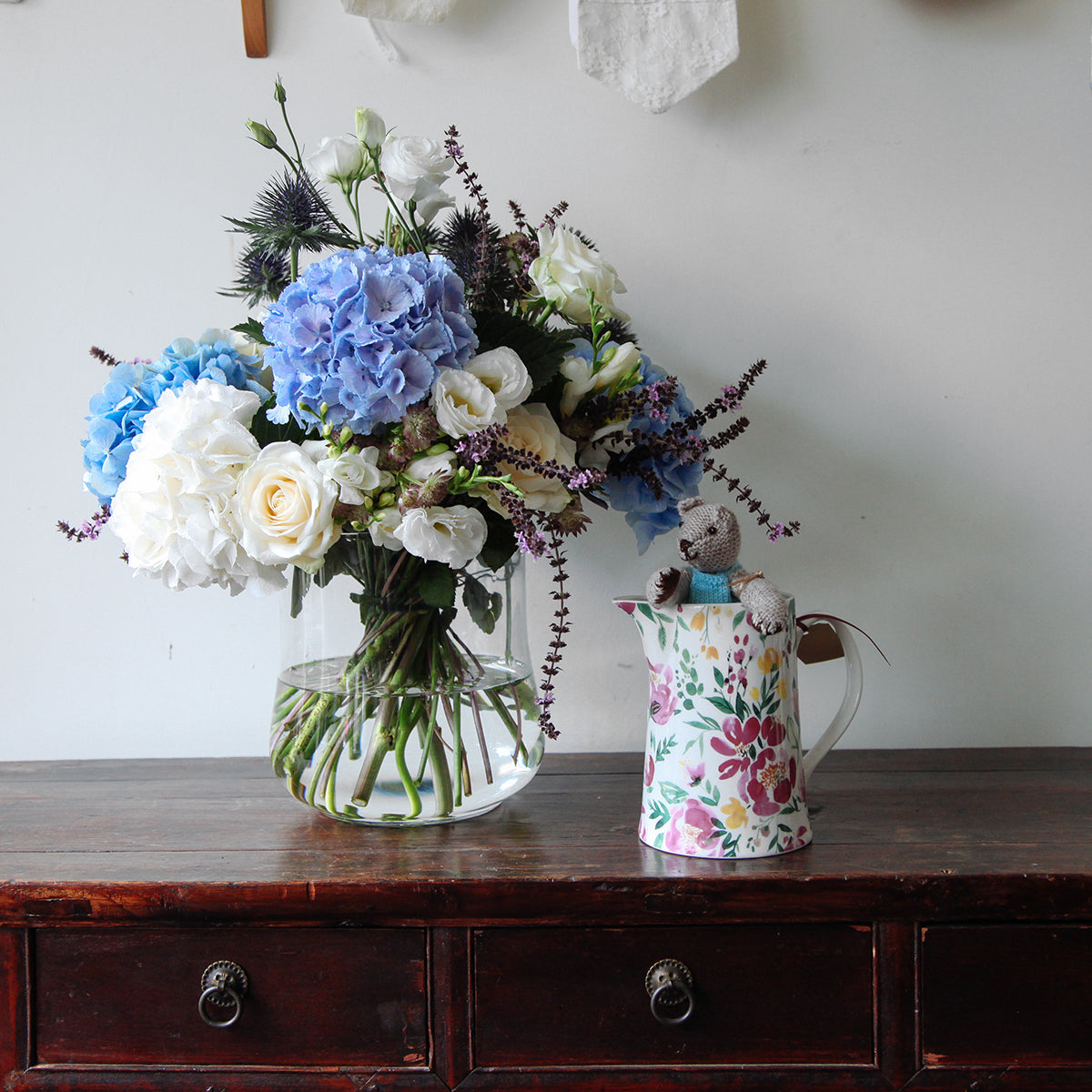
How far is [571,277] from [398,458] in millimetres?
229

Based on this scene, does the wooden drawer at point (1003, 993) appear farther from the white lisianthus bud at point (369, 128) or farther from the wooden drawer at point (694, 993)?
the white lisianthus bud at point (369, 128)

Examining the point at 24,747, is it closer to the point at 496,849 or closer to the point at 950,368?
the point at 496,849

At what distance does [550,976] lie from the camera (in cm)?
75

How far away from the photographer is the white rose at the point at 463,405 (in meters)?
0.73

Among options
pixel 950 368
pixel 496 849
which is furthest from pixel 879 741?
pixel 496 849

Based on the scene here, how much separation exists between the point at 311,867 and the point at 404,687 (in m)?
0.17

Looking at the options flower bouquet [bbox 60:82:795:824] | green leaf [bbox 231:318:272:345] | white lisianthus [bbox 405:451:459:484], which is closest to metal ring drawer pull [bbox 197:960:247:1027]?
flower bouquet [bbox 60:82:795:824]

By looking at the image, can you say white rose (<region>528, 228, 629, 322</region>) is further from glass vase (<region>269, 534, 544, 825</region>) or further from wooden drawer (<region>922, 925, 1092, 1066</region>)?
wooden drawer (<region>922, 925, 1092, 1066</region>)

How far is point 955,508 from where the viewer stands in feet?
3.72

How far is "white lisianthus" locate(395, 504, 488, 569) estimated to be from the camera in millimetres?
729

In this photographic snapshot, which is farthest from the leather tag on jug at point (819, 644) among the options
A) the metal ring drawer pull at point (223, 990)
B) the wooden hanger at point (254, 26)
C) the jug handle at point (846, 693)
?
the wooden hanger at point (254, 26)

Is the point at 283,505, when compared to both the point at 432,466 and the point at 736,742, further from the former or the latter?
the point at 736,742

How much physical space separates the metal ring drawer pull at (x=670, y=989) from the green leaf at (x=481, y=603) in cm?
32

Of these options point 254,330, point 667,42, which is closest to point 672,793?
point 254,330
